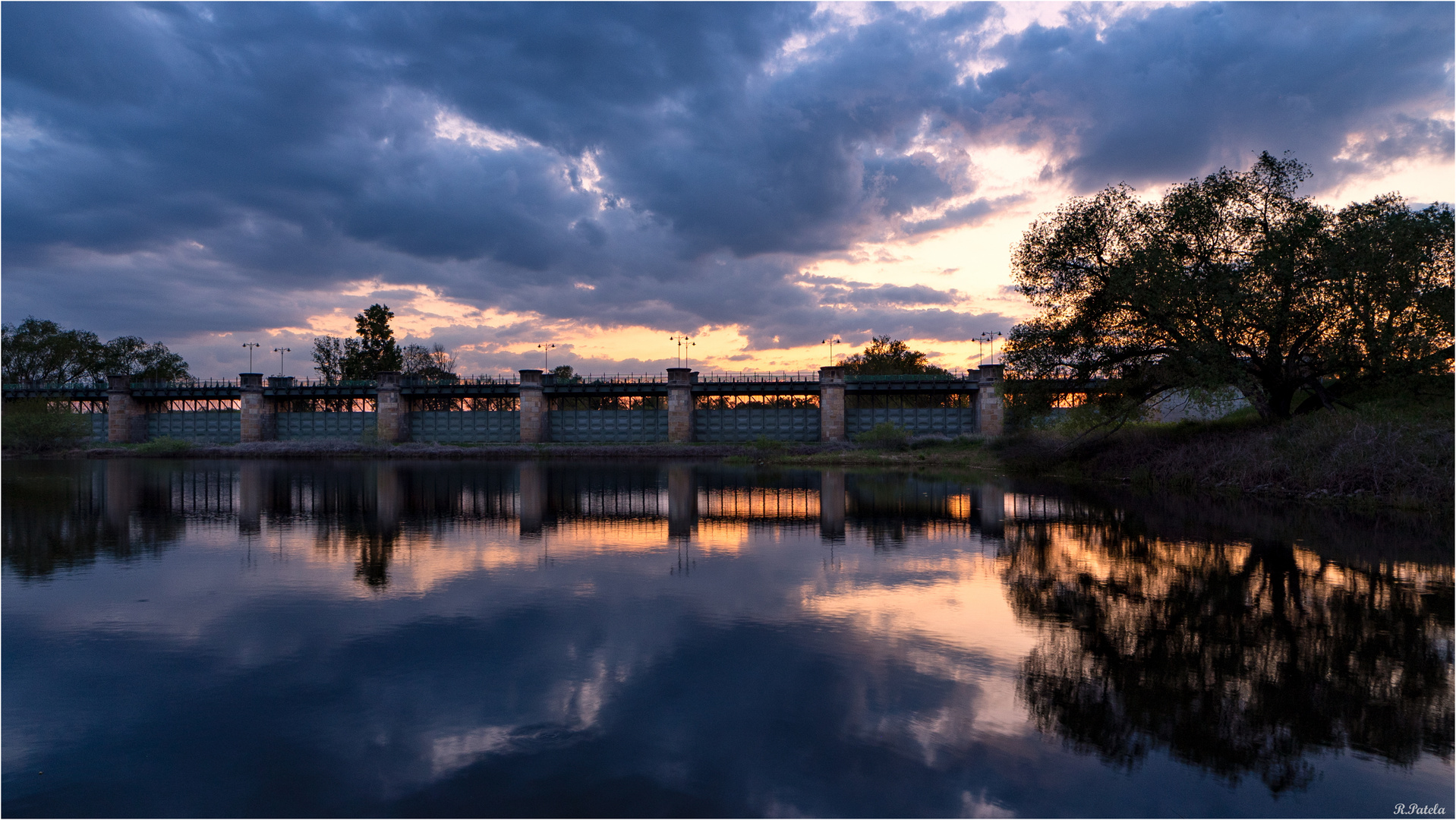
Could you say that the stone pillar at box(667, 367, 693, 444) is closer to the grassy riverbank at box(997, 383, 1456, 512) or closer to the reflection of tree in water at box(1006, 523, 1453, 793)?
the grassy riverbank at box(997, 383, 1456, 512)

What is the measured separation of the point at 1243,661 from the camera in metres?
7.54

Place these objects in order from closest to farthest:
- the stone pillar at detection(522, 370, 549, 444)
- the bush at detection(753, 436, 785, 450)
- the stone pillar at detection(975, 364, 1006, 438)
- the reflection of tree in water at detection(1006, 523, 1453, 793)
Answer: the reflection of tree in water at detection(1006, 523, 1453, 793) → the bush at detection(753, 436, 785, 450) → the stone pillar at detection(975, 364, 1006, 438) → the stone pillar at detection(522, 370, 549, 444)

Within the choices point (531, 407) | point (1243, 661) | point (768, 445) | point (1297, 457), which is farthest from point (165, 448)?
point (1243, 661)

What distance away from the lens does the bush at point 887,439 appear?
5244 cm

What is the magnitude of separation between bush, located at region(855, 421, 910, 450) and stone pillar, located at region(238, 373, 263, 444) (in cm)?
5395

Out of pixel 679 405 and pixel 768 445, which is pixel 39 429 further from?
pixel 768 445

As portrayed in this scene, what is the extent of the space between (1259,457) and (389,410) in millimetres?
63486

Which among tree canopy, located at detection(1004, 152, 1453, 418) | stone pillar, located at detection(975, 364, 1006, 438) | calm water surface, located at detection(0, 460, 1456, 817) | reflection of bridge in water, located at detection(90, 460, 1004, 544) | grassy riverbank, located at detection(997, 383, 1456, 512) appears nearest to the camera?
calm water surface, located at detection(0, 460, 1456, 817)

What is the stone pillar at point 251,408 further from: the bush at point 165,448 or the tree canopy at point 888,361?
the tree canopy at point 888,361

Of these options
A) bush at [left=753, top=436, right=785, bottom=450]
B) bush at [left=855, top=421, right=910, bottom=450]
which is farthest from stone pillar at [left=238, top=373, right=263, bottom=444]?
bush at [left=855, top=421, right=910, bottom=450]

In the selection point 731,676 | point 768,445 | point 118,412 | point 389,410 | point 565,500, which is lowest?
point 565,500

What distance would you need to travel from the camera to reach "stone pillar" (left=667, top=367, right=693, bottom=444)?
65375mm

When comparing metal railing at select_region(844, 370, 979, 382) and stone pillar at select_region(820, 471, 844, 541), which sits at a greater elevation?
metal railing at select_region(844, 370, 979, 382)

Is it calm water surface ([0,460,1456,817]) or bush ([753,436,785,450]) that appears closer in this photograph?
calm water surface ([0,460,1456,817])
